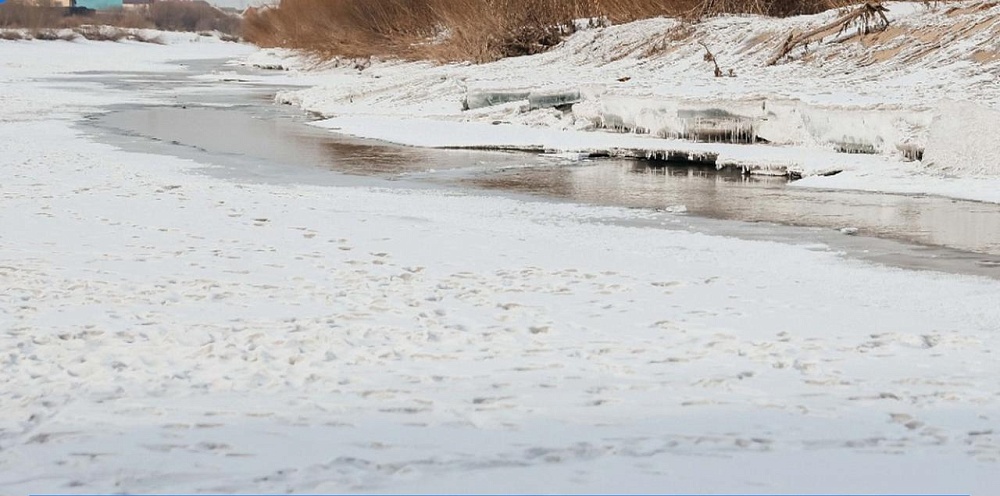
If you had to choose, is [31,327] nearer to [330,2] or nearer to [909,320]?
[909,320]

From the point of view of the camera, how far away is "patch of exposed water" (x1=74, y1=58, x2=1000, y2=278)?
7.43 meters

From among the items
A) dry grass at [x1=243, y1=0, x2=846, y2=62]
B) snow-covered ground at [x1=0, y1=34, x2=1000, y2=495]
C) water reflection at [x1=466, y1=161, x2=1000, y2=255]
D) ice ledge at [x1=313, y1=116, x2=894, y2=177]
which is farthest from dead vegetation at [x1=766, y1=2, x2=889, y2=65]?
snow-covered ground at [x1=0, y1=34, x2=1000, y2=495]

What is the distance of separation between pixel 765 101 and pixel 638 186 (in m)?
3.77

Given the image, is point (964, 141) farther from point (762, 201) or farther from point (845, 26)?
point (845, 26)

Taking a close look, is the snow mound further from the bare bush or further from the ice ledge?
the bare bush

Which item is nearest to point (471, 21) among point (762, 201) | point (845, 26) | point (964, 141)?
point (845, 26)

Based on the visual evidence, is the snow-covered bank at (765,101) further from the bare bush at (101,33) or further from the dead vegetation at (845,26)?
the bare bush at (101,33)

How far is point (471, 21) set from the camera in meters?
27.6

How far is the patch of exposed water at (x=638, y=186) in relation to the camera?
7.43 metres

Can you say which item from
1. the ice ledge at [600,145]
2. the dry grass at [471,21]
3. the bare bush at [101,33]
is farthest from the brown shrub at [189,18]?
the ice ledge at [600,145]

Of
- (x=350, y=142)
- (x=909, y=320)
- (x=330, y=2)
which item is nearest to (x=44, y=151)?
(x=350, y=142)

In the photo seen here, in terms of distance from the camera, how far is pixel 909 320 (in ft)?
17.2

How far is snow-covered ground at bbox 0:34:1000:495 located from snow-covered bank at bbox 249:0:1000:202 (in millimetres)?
4166

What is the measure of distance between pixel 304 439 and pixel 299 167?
8.10m
